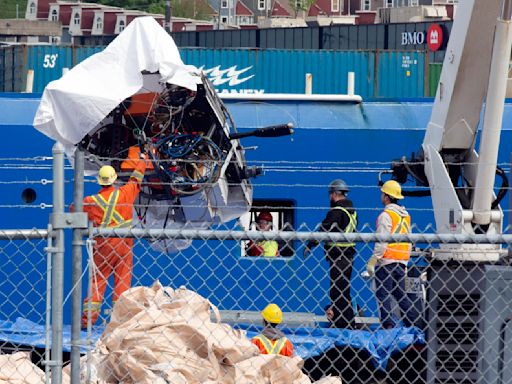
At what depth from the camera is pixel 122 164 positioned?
12.2 m

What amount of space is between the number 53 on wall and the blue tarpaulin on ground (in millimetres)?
14269

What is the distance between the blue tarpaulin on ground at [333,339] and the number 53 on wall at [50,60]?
46.8ft

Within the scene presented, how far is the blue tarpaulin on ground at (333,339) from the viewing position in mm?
9625

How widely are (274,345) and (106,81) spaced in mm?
3993

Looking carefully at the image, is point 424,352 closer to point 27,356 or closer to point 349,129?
point 27,356

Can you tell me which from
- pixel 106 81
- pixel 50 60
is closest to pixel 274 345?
pixel 106 81

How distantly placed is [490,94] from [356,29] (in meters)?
27.5

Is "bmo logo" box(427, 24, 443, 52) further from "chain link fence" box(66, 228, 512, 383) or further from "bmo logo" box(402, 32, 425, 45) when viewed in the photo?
"bmo logo" box(402, 32, 425, 45)

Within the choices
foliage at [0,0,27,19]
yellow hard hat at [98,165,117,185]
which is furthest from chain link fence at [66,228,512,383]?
foliage at [0,0,27,19]

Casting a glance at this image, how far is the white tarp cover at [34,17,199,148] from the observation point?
11734 mm

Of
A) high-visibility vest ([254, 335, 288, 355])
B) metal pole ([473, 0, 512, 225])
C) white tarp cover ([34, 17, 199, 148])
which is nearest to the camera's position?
high-visibility vest ([254, 335, 288, 355])

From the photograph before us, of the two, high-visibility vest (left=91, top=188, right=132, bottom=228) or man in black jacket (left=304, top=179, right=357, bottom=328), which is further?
man in black jacket (left=304, top=179, right=357, bottom=328)

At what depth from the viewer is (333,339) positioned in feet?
31.9

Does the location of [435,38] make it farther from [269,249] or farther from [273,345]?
[273,345]
